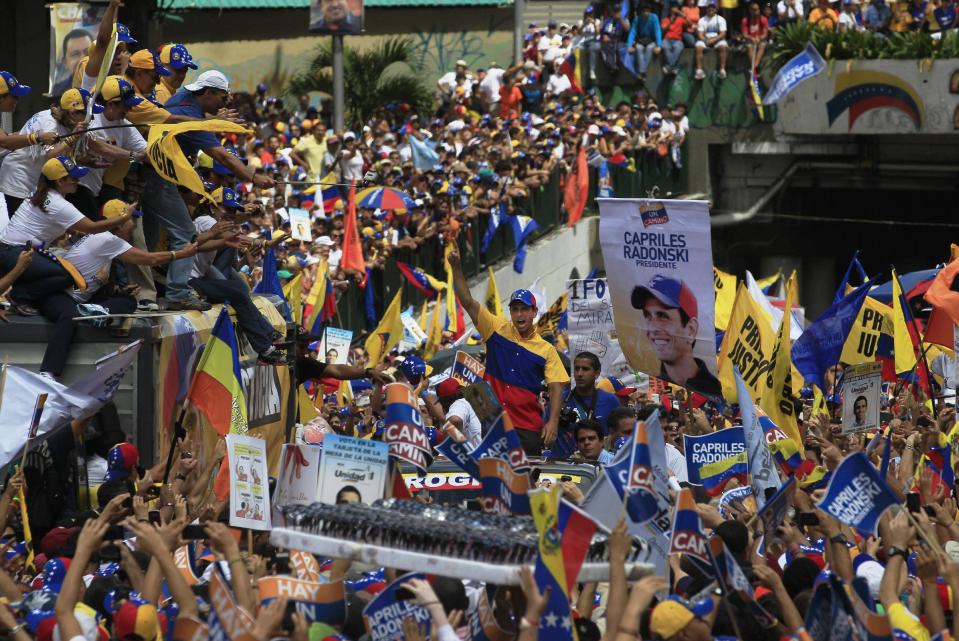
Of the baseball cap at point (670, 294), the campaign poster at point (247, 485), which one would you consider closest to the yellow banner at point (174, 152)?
the baseball cap at point (670, 294)

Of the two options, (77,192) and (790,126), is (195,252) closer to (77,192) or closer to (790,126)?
(77,192)

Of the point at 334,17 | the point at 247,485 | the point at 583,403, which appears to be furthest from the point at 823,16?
Result: the point at 247,485

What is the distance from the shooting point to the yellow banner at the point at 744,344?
42.0 feet

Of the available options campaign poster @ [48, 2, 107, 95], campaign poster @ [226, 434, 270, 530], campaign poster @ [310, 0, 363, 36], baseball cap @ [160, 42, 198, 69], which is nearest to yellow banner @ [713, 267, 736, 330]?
campaign poster @ [48, 2, 107, 95]

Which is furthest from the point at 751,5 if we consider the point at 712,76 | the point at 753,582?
the point at 753,582

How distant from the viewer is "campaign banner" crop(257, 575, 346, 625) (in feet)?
22.7

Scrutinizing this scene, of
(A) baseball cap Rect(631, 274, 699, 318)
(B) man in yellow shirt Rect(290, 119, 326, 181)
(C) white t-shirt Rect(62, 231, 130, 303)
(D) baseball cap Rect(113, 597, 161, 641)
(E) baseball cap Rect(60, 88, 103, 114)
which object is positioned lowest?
(D) baseball cap Rect(113, 597, 161, 641)

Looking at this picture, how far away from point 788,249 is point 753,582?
2800 centimetres

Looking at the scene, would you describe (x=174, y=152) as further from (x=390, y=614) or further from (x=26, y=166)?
(x=390, y=614)

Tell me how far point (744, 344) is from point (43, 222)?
5084 millimetres

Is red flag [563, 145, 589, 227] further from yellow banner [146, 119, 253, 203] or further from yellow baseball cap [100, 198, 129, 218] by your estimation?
yellow baseball cap [100, 198, 129, 218]

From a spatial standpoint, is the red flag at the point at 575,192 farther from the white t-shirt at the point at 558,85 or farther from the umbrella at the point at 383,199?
the umbrella at the point at 383,199

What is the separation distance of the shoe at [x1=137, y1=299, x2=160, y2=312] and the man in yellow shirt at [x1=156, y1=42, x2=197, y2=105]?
1.57 meters

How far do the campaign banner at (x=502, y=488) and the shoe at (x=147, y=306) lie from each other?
410cm
